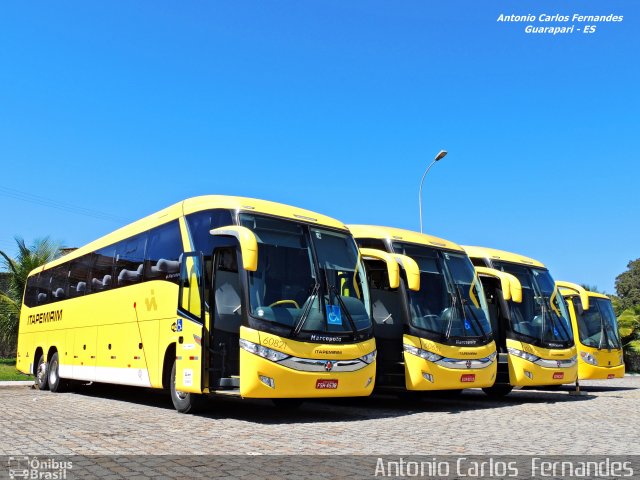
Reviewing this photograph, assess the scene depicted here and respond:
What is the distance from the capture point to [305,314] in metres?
10.7

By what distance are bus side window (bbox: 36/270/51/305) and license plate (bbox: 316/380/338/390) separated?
13.3m

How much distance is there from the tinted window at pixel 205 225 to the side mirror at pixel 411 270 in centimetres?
383

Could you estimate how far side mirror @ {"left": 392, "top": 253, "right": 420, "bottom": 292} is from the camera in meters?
12.8

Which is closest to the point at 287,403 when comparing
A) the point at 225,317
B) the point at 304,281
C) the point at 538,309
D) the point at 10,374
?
the point at 225,317

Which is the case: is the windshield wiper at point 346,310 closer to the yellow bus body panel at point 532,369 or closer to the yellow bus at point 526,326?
the yellow bus at point 526,326

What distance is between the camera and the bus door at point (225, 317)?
430 inches

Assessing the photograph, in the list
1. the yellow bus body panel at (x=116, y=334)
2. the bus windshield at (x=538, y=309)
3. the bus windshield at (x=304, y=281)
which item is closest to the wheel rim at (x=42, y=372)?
the yellow bus body panel at (x=116, y=334)

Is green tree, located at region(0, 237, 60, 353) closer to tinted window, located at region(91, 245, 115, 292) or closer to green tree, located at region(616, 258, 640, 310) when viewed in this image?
tinted window, located at region(91, 245, 115, 292)

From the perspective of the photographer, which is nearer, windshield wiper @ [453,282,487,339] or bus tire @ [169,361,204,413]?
bus tire @ [169,361,204,413]

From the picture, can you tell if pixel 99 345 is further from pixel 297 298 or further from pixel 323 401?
pixel 297 298

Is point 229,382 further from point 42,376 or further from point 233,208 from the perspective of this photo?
point 42,376

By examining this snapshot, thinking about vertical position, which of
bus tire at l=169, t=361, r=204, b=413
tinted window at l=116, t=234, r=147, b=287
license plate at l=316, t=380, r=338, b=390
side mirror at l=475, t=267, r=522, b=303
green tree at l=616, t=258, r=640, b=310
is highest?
green tree at l=616, t=258, r=640, b=310

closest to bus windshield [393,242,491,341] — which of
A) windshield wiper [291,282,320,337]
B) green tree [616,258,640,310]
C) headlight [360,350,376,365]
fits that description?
headlight [360,350,376,365]

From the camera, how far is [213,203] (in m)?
11.7
